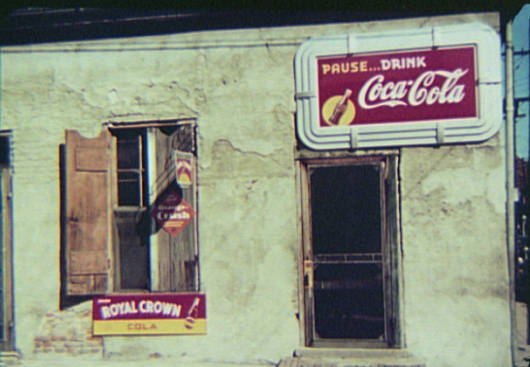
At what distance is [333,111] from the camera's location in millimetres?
6031

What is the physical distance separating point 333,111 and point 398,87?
80cm

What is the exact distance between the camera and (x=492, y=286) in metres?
5.72

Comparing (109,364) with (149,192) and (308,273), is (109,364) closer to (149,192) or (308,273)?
(149,192)

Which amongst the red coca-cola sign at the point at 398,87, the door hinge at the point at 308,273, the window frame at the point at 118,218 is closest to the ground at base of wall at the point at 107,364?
the window frame at the point at 118,218

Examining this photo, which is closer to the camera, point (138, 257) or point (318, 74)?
point (318, 74)

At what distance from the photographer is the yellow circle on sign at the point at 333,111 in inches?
236

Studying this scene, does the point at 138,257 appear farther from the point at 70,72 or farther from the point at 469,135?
the point at 469,135

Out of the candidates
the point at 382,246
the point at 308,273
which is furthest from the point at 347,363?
the point at 382,246

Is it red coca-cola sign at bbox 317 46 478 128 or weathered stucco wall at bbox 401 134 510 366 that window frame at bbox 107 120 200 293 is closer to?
red coca-cola sign at bbox 317 46 478 128

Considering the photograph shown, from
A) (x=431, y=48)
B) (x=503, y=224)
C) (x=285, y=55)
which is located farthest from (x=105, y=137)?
(x=503, y=224)

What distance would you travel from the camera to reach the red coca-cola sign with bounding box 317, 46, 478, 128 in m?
5.80

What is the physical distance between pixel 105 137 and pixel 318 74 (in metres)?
2.78

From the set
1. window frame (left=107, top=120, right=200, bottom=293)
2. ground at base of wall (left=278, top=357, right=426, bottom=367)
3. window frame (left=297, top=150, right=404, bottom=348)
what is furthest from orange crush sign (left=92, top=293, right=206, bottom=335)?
window frame (left=297, top=150, right=404, bottom=348)

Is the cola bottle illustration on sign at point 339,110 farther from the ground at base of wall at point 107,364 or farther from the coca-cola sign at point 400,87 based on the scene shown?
the ground at base of wall at point 107,364
